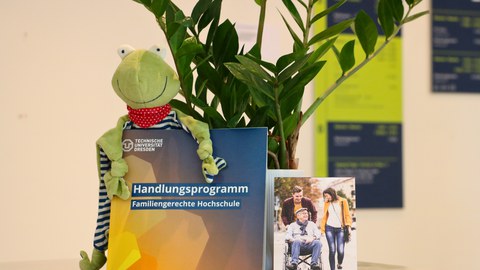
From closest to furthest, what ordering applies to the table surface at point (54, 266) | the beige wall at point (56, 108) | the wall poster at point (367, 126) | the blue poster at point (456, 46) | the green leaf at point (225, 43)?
the green leaf at point (225, 43)
the table surface at point (54, 266)
the beige wall at point (56, 108)
the wall poster at point (367, 126)
the blue poster at point (456, 46)

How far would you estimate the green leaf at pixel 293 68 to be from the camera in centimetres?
88

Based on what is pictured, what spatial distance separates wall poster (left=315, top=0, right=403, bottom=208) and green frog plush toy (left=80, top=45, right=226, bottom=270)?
1.80 metres

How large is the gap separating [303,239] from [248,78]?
0.83ft

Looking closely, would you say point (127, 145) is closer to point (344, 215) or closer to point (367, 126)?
point (344, 215)

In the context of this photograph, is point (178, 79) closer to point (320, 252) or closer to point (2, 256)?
point (320, 252)

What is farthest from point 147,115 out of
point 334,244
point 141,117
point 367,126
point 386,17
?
point 367,126

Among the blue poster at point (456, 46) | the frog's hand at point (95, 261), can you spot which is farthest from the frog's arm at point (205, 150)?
the blue poster at point (456, 46)

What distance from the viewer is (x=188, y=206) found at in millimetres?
874

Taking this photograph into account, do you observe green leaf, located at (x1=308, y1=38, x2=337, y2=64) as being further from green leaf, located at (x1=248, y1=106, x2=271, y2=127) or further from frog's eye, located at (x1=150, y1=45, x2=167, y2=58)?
frog's eye, located at (x1=150, y1=45, x2=167, y2=58)

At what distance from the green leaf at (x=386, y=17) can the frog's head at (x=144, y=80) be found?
1.34 ft

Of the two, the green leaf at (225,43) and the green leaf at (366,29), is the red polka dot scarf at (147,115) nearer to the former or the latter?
the green leaf at (225,43)

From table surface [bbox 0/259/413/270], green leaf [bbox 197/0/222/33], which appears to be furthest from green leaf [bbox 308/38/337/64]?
table surface [bbox 0/259/413/270]

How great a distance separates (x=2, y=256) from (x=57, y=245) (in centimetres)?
20

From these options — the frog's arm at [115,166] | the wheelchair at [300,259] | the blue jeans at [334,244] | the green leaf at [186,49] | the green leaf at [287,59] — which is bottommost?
the wheelchair at [300,259]
